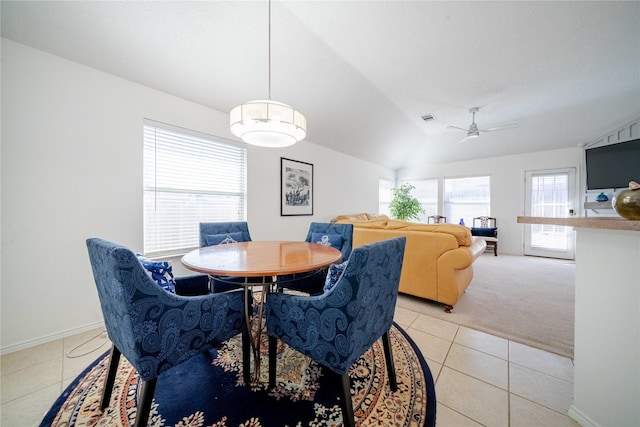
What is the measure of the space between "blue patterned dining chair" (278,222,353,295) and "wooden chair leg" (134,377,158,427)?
3.76 feet

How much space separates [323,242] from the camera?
7.57 feet

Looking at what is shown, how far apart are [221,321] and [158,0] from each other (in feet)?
7.97

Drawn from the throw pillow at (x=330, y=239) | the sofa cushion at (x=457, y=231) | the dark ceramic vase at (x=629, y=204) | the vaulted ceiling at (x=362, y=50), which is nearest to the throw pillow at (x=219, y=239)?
the throw pillow at (x=330, y=239)

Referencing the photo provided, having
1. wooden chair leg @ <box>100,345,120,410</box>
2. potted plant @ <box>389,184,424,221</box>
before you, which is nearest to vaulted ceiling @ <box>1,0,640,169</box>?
wooden chair leg @ <box>100,345,120,410</box>

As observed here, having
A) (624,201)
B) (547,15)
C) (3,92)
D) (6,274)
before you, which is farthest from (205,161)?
(547,15)

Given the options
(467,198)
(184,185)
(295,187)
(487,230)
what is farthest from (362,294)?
(467,198)

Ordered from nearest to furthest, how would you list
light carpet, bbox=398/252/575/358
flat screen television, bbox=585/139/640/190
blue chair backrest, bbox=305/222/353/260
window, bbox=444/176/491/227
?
light carpet, bbox=398/252/575/358, blue chair backrest, bbox=305/222/353/260, flat screen television, bbox=585/139/640/190, window, bbox=444/176/491/227

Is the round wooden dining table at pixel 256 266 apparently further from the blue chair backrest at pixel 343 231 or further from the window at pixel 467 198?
the window at pixel 467 198

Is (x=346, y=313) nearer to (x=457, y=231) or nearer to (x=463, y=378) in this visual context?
(x=463, y=378)

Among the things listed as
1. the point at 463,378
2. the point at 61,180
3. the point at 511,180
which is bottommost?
the point at 463,378

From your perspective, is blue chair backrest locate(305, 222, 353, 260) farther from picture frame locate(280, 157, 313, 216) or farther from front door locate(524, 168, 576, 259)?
front door locate(524, 168, 576, 259)

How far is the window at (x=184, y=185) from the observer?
242cm

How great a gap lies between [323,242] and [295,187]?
1866mm

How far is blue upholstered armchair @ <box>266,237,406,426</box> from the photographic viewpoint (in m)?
0.93
